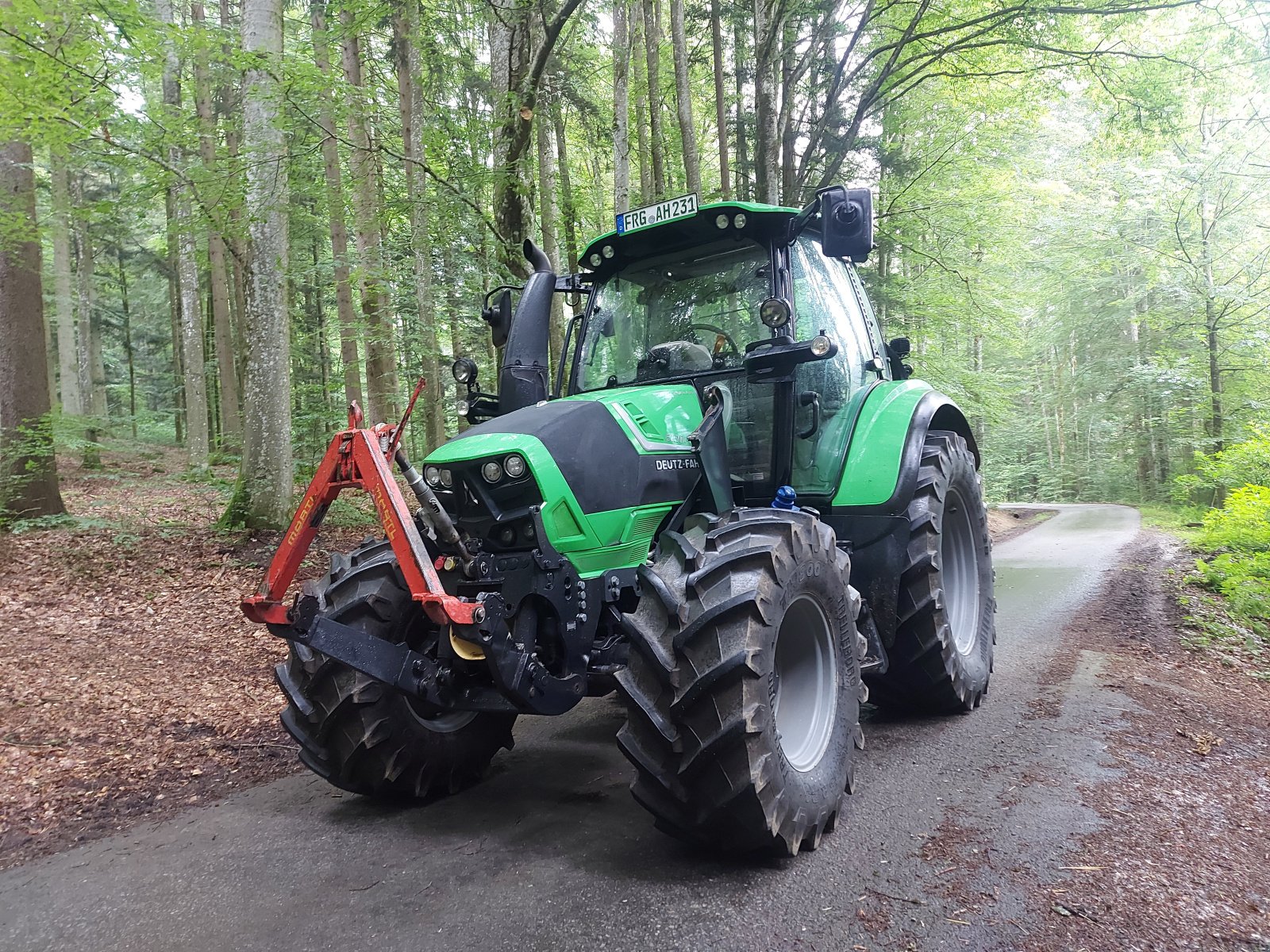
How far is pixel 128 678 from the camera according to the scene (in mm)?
4996

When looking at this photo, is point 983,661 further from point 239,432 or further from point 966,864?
point 239,432

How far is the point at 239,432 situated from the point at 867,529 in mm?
14502

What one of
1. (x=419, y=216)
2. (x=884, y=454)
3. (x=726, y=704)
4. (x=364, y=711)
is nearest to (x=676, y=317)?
(x=884, y=454)

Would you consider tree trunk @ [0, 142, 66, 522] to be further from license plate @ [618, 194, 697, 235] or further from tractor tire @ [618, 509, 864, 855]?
tractor tire @ [618, 509, 864, 855]

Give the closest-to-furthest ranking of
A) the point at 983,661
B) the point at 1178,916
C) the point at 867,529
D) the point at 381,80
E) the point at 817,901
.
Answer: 1. the point at 1178,916
2. the point at 817,901
3. the point at 867,529
4. the point at 983,661
5. the point at 381,80

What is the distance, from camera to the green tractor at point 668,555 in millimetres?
2611

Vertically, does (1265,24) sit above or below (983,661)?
above

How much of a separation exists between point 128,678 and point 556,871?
3.88 m

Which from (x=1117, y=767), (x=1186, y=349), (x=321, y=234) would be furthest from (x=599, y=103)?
(x=1186, y=349)

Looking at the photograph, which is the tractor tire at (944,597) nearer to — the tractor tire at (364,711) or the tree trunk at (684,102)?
the tractor tire at (364,711)

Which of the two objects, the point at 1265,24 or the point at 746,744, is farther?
the point at 1265,24

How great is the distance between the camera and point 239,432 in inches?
599

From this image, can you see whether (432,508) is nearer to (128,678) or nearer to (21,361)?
(128,678)

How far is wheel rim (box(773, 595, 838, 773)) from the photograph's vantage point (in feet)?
10.1
